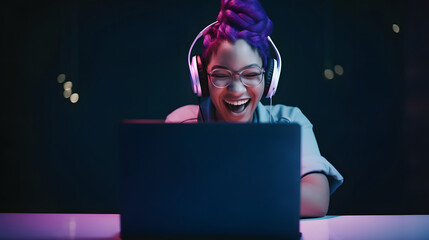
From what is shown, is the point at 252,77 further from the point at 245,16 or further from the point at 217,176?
the point at 217,176

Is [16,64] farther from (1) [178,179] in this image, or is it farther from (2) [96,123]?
(1) [178,179]

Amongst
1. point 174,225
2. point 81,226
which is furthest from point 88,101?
point 174,225

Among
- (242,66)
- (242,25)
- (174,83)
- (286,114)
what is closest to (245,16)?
(242,25)

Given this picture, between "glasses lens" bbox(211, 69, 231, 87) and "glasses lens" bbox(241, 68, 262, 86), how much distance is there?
0.21ft

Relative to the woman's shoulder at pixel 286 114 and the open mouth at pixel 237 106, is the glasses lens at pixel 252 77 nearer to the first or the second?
the open mouth at pixel 237 106

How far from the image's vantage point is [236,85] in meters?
1.69

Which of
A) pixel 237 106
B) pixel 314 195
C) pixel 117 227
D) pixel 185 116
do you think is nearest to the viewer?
pixel 117 227

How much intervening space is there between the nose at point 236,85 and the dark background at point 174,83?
1.06m

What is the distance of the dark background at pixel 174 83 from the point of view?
2.65 metres

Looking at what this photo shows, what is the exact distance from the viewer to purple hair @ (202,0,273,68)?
1652 mm

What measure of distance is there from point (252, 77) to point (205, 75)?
7.9 inches

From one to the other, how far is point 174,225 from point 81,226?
33 centimetres

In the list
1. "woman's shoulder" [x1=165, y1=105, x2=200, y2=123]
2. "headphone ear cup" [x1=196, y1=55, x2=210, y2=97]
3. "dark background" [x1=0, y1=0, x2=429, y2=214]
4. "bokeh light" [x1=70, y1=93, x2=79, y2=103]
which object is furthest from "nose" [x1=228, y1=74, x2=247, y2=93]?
"bokeh light" [x1=70, y1=93, x2=79, y2=103]

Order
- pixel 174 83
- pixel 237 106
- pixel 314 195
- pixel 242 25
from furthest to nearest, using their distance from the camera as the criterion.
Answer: pixel 174 83
pixel 237 106
pixel 242 25
pixel 314 195
